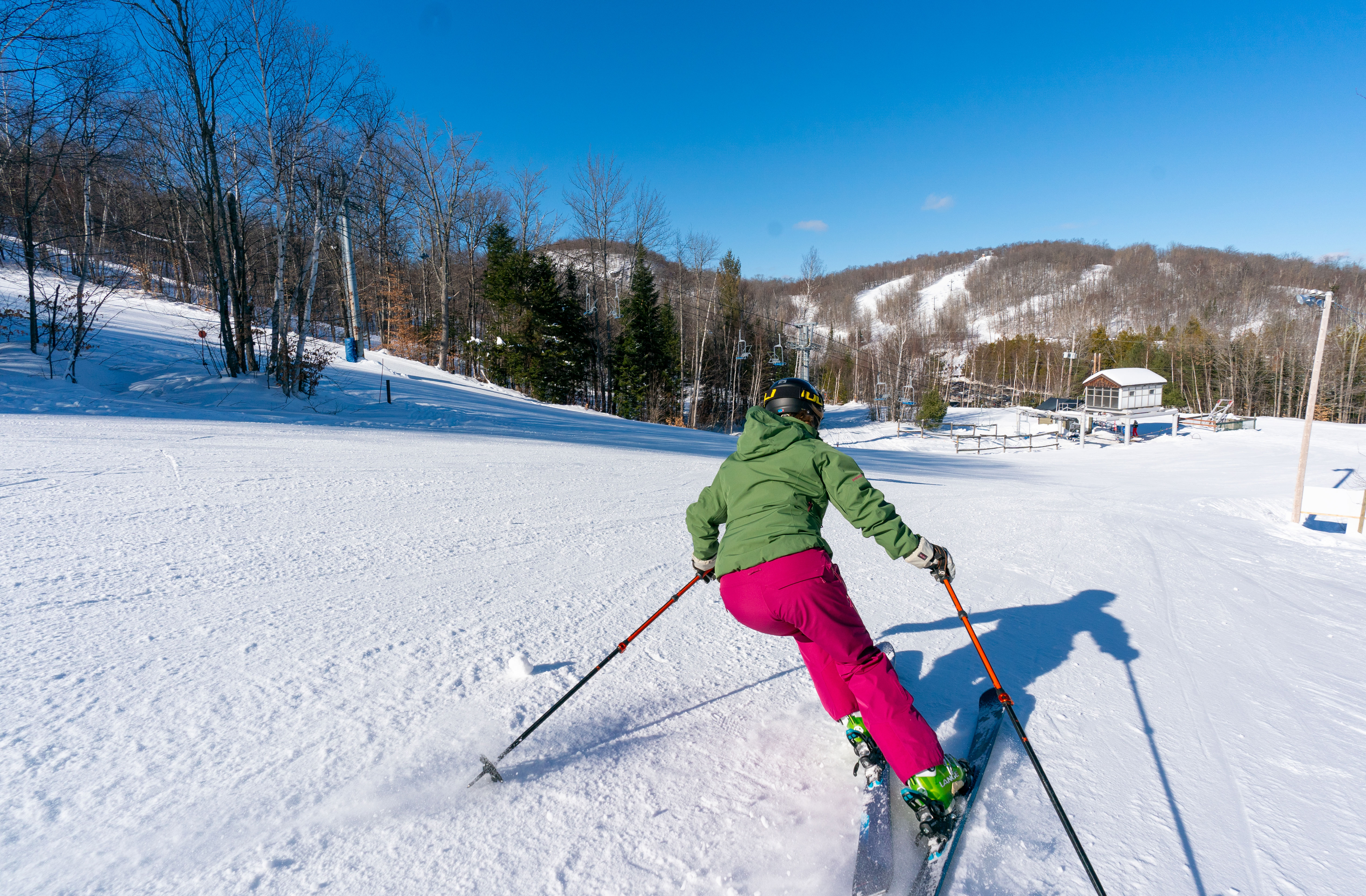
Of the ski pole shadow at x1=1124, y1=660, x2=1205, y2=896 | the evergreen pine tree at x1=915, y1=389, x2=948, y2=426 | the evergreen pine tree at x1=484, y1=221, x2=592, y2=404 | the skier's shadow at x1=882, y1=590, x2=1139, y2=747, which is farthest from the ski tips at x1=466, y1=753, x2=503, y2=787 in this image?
the evergreen pine tree at x1=915, y1=389, x2=948, y2=426

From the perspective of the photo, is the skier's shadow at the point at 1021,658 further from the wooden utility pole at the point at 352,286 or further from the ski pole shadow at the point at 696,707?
the wooden utility pole at the point at 352,286

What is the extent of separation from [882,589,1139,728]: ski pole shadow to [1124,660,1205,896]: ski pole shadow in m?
0.39

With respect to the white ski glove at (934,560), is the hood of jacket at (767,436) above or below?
above

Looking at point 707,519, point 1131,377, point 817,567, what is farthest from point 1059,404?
point 817,567

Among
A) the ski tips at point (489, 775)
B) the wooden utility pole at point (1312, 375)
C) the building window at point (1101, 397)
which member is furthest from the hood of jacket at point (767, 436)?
the building window at point (1101, 397)

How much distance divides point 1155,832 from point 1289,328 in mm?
70130

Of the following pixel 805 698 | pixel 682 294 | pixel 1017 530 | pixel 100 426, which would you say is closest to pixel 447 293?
pixel 682 294

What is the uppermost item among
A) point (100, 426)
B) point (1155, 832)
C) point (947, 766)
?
point (100, 426)

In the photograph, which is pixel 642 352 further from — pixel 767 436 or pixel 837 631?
pixel 837 631

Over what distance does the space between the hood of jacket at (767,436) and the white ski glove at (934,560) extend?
1.99 feet

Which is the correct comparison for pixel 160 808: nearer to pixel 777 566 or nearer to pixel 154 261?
pixel 777 566

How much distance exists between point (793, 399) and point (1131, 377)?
44828mm

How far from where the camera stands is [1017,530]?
264 inches

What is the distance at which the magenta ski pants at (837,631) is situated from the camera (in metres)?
2.09
